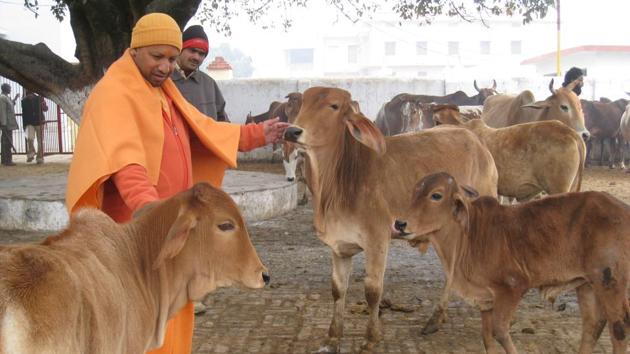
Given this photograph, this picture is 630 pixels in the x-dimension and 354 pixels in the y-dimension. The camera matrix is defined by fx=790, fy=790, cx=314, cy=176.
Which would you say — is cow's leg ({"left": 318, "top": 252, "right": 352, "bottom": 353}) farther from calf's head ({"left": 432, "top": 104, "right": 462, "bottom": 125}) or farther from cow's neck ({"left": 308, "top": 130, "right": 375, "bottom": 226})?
calf's head ({"left": 432, "top": 104, "right": 462, "bottom": 125})

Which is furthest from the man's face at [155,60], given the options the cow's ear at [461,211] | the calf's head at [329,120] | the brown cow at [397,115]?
the brown cow at [397,115]

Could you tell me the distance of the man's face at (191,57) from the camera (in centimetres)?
554

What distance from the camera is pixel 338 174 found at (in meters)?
5.51

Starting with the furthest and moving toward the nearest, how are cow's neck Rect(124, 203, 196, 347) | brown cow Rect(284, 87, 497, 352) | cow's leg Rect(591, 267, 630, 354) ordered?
brown cow Rect(284, 87, 497, 352), cow's leg Rect(591, 267, 630, 354), cow's neck Rect(124, 203, 196, 347)

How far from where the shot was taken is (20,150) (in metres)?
24.8

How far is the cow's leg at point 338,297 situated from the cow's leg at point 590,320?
5.18 ft

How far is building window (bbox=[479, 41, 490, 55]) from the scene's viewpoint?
7481 centimetres

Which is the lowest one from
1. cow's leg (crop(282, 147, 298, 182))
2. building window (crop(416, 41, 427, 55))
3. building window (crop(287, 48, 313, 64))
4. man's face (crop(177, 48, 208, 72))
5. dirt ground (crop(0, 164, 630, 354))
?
dirt ground (crop(0, 164, 630, 354))

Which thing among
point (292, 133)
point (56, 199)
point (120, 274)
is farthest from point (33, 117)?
point (120, 274)

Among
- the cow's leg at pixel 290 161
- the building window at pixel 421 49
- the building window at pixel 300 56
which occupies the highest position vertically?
the building window at pixel 300 56

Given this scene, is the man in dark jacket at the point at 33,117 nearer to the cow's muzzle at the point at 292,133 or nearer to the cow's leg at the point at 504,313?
the cow's muzzle at the point at 292,133

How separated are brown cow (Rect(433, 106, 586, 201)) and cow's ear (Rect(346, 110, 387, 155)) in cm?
316

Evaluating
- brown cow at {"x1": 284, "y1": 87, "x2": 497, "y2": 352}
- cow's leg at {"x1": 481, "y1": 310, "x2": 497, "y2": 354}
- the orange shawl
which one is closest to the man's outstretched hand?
brown cow at {"x1": 284, "y1": 87, "x2": 497, "y2": 352}

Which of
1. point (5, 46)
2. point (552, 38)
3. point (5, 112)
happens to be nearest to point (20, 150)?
point (5, 112)
